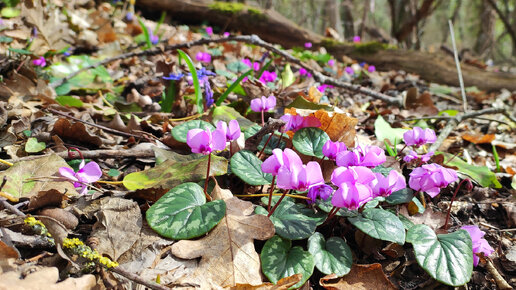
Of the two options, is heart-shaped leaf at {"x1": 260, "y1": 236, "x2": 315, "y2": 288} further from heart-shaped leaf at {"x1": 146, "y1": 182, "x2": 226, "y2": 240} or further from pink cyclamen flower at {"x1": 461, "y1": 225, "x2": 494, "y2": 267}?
pink cyclamen flower at {"x1": 461, "y1": 225, "x2": 494, "y2": 267}

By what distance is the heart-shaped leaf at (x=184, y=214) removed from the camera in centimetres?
102

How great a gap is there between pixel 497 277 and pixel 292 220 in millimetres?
739

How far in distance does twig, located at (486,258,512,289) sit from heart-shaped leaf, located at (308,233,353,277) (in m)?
0.54

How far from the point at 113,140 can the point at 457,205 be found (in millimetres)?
1628

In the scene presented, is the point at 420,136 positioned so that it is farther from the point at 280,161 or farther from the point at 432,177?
the point at 280,161

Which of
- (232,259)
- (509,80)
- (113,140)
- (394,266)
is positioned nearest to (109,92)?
A: (113,140)

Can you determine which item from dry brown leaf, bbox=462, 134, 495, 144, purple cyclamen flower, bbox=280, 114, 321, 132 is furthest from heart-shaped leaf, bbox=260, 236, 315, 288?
dry brown leaf, bbox=462, 134, 495, 144

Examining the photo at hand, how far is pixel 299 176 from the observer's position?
0.97 meters

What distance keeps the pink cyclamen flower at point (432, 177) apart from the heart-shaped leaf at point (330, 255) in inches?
14.4

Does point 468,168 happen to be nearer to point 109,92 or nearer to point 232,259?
point 232,259

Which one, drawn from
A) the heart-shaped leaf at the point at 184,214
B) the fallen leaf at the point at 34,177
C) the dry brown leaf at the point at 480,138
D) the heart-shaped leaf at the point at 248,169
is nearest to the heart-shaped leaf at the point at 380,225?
the heart-shaped leaf at the point at 248,169

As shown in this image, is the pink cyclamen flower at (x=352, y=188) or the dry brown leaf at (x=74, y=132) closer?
the pink cyclamen flower at (x=352, y=188)

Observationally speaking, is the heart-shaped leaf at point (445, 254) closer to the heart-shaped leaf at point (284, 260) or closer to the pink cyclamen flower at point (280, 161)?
the heart-shaped leaf at point (284, 260)

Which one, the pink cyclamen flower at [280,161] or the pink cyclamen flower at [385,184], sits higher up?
the pink cyclamen flower at [280,161]
